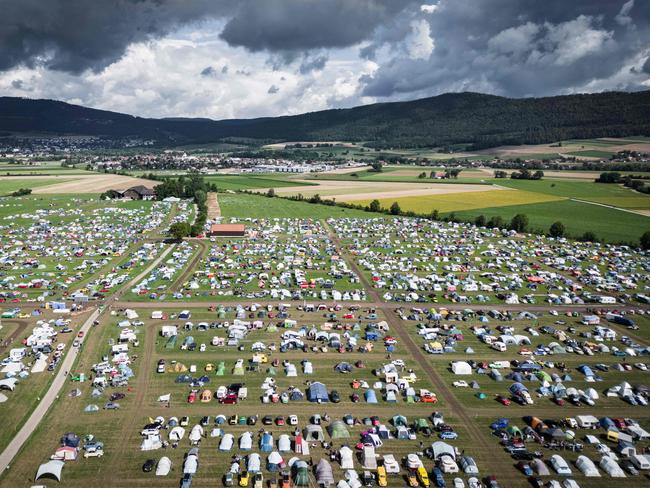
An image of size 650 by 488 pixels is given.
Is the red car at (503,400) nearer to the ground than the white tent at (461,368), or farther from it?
nearer to the ground

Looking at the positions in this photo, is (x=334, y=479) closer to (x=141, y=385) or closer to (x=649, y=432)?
(x=141, y=385)

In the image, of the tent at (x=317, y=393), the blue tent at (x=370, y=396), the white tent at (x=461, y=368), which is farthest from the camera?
the white tent at (x=461, y=368)

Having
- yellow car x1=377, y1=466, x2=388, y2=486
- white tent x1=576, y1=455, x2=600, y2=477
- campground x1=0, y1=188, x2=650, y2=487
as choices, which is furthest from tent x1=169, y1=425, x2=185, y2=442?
white tent x1=576, y1=455, x2=600, y2=477

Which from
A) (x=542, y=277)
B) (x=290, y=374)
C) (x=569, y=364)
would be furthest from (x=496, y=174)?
(x=290, y=374)

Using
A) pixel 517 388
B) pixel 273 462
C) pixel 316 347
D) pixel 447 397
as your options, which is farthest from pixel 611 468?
pixel 316 347

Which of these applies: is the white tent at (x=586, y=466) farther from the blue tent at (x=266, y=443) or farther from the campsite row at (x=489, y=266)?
the campsite row at (x=489, y=266)

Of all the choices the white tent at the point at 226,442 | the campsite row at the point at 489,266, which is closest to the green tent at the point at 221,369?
the white tent at the point at 226,442
